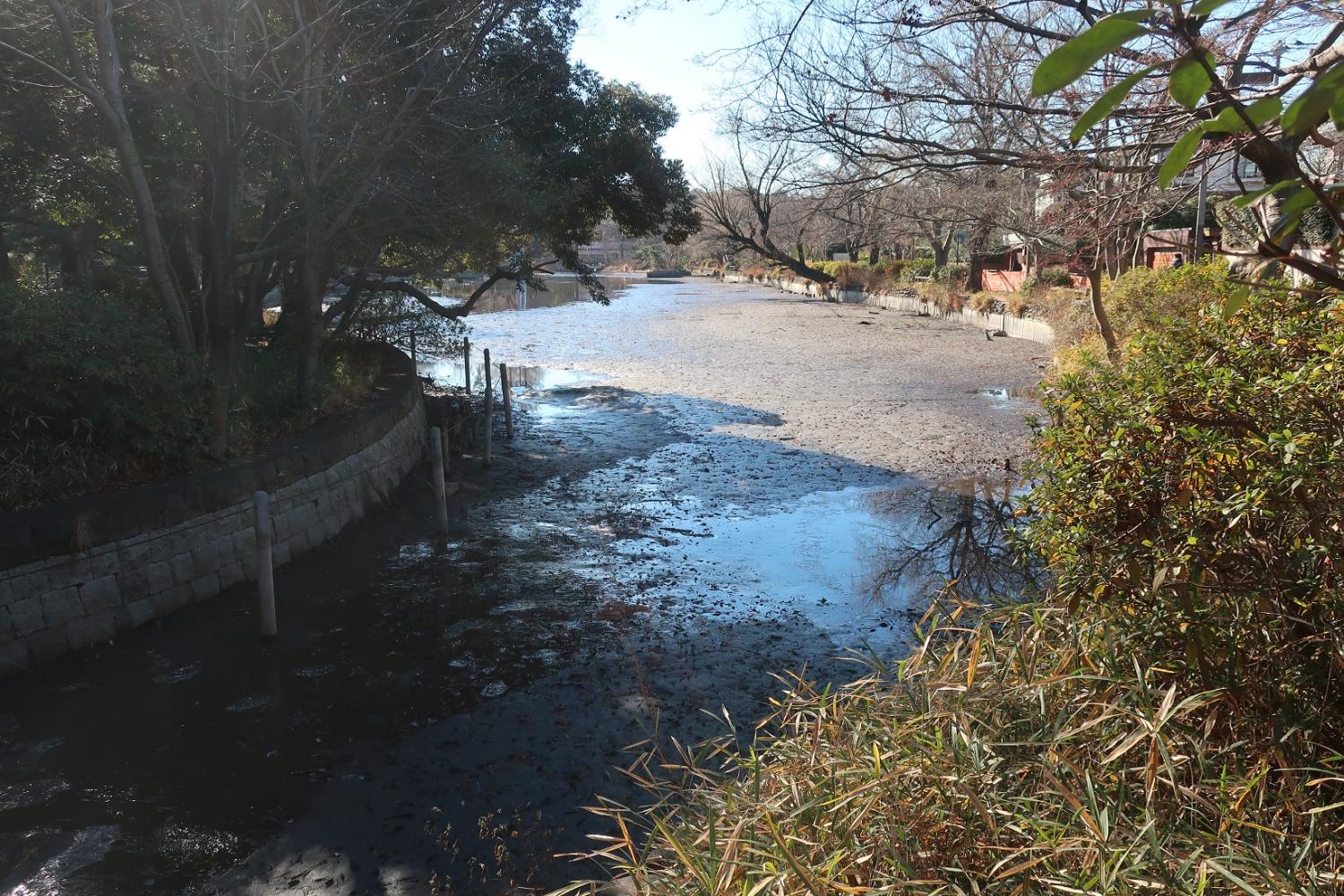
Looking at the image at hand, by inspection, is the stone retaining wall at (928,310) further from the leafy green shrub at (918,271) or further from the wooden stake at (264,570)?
the wooden stake at (264,570)

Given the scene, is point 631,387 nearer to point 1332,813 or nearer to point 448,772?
point 448,772

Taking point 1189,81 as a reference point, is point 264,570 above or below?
below

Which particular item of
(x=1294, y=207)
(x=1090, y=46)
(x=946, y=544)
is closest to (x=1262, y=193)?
(x=1294, y=207)

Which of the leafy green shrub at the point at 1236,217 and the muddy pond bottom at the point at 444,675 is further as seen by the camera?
the muddy pond bottom at the point at 444,675

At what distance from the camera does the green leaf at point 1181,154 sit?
1315 mm

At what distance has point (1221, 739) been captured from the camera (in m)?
3.18

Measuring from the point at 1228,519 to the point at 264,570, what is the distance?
6.46 m

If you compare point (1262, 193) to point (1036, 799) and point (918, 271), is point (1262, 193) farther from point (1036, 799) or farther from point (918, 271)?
point (918, 271)

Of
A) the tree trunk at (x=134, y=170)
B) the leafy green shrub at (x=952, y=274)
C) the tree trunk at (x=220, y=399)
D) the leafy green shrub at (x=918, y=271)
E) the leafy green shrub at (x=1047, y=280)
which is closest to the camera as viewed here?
the tree trunk at (x=134, y=170)

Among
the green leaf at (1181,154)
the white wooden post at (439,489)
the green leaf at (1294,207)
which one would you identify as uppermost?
the green leaf at (1181,154)

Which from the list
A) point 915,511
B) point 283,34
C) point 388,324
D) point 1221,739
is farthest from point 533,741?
point 388,324

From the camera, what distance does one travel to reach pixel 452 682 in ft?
22.3

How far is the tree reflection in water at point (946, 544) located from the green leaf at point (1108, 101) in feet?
20.5

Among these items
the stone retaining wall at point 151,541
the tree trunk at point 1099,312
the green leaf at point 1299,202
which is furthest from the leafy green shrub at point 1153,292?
the green leaf at point 1299,202
